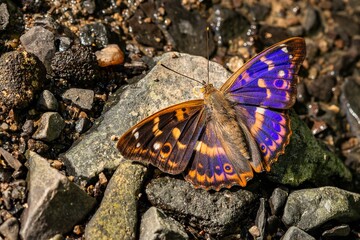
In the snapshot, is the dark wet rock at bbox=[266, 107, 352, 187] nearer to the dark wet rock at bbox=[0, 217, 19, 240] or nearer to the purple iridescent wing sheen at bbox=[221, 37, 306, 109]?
the purple iridescent wing sheen at bbox=[221, 37, 306, 109]

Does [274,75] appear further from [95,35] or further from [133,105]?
[95,35]

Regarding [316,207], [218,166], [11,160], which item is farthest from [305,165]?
[11,160]

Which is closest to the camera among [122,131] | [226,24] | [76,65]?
[122,131]

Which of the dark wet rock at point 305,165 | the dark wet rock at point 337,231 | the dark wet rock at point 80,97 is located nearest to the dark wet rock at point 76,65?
the dark wet rock at point 80,97

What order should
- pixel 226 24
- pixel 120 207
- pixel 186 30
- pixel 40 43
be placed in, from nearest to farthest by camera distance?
pixel 120 207 < pixel 40 43 < pixel 186 30 < pixel 226 24

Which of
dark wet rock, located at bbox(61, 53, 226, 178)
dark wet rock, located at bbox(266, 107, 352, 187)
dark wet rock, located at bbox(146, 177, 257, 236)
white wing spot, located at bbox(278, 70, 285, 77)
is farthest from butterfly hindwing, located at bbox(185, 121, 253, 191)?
white wing spot, located at bbox(278, 70, 285, 77)

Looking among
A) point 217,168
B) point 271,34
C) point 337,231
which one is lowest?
point 337,231

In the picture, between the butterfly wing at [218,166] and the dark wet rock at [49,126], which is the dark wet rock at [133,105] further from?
the butterfly wing at [218,166]

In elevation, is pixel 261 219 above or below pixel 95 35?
below
